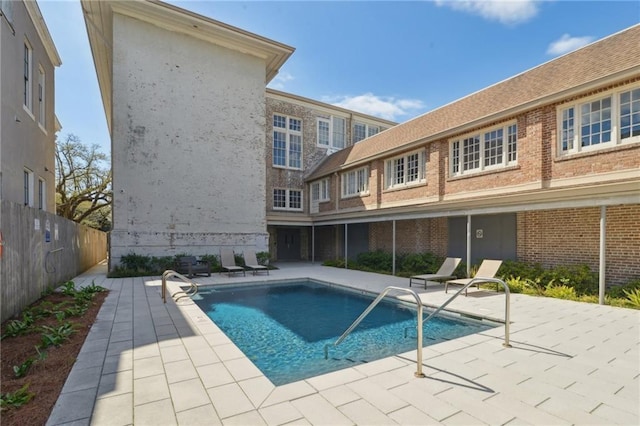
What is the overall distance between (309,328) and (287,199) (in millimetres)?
14969

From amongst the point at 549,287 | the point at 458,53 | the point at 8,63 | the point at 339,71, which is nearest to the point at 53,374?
the point at 8,63

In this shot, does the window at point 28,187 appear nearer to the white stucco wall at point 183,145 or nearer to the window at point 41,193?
the window at point 41,193

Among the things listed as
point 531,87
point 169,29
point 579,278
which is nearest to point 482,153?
point 531,87

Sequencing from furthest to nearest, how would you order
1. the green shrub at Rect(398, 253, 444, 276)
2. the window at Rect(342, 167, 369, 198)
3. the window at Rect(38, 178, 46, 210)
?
the window at Rect(342, 167, 369, 198)
the green shrub at Rect(398, 253, 444, 276)
the window at Rect(38, 178, 46, 210)

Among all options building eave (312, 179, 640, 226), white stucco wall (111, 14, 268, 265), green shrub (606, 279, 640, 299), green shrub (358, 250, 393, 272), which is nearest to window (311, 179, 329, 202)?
white stucco wall (111, 14, 268, 265)

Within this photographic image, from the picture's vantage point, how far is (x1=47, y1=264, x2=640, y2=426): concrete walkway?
2.76 m

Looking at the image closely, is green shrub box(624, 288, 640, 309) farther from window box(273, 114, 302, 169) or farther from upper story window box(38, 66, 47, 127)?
upper story window box(38, 66, 47, 127)

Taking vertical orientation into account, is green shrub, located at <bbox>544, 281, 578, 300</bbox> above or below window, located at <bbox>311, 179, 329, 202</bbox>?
below

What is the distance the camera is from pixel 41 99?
11.8m

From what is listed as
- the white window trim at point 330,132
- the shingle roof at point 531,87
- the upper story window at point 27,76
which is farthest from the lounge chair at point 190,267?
the white window trim at point 330,132

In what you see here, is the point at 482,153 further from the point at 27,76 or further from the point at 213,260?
the point at 27,76

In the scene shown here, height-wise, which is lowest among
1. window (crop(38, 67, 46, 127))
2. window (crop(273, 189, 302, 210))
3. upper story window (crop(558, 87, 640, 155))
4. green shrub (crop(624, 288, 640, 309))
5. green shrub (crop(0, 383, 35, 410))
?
green shrub (crop(624, 288, 640, 309))

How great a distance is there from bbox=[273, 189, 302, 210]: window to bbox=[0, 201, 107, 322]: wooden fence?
11.3 metres

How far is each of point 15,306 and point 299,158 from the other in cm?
1701
